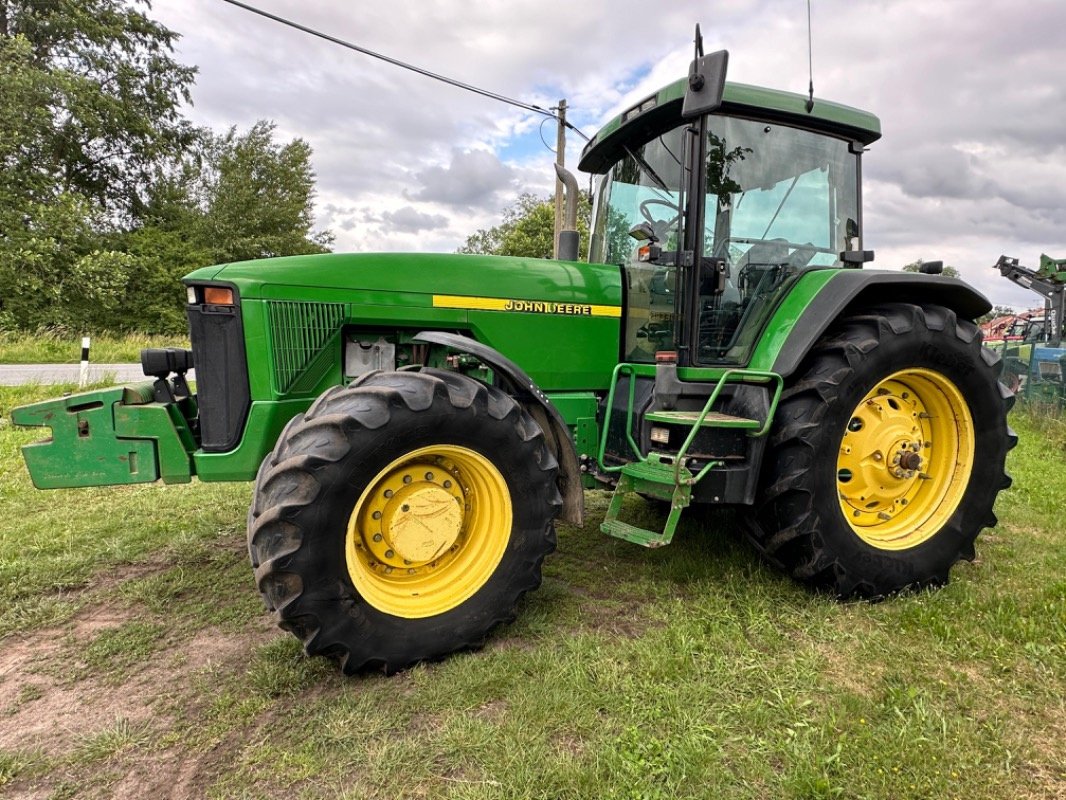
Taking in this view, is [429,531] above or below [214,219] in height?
below

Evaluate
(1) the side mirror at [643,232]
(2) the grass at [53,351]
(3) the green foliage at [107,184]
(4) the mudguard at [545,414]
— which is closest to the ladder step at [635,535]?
(4) the mudguard at [545,414]

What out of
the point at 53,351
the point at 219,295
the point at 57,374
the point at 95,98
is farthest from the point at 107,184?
the point at 219,295

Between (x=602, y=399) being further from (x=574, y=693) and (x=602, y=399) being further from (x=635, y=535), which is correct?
(x=574, y=693)

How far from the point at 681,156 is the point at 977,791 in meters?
2.70

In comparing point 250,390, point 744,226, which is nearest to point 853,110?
point 744,226

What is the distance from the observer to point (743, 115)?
125 inches

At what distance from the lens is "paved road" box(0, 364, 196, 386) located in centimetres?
912

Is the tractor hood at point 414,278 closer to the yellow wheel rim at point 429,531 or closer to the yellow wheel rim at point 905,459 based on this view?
the yellow wheel rim at point 429,531

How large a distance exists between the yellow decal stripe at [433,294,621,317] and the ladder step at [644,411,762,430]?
0.68 m

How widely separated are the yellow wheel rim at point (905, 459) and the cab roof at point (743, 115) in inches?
53.7

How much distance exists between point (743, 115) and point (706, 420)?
1.55 meters

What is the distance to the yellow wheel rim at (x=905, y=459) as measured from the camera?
317cm

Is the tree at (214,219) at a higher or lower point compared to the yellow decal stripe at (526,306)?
higher

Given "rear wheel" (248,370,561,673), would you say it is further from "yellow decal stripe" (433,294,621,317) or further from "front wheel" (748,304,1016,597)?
"front wheel" (748,304,1016,597)
